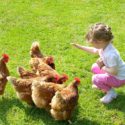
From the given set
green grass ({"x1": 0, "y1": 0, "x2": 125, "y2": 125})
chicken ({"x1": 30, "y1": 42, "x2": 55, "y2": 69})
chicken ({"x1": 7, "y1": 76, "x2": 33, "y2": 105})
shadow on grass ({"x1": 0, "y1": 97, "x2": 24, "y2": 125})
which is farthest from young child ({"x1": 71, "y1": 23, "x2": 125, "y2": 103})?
shadow on grass ({"x1": 0, "y1": 97, "x2": 24, "y2": 125})

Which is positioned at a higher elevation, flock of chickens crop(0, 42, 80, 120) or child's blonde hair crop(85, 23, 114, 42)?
child's blonde hair crop(85, 23, 114, 42)

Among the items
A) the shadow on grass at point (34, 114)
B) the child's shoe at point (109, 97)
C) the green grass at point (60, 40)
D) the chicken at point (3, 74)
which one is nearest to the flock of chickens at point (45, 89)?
the chicken at point (3, 74)

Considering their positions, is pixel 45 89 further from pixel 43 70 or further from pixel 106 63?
pixel 106 63

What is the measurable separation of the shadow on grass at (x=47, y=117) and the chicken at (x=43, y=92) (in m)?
0.22

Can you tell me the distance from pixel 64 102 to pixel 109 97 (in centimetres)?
90

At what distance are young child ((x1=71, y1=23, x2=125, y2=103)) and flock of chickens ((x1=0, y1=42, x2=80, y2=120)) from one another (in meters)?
0.54

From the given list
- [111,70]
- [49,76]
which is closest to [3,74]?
[49,76]

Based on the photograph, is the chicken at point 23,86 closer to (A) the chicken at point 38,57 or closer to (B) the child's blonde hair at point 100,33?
(A) the chicken at point 38,57

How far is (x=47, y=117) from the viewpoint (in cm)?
447

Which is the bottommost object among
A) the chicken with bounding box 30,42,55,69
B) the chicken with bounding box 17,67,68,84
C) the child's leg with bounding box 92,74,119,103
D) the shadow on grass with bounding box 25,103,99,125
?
the shadow on grass with bounding box 25,103,99,125

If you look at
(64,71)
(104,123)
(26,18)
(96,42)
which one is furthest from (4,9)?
(104,123)

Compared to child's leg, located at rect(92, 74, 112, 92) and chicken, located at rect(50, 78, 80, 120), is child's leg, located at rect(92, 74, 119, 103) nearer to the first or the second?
child's leg, located at rect(92, 74, 112, 92)

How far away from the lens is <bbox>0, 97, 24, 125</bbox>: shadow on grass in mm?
4477

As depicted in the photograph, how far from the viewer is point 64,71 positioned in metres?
5.41
